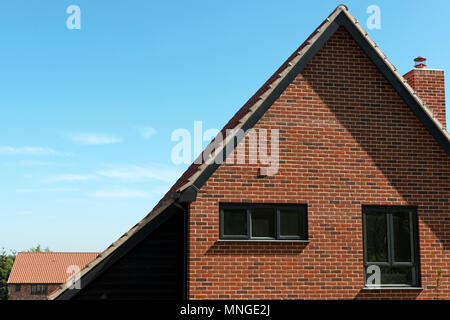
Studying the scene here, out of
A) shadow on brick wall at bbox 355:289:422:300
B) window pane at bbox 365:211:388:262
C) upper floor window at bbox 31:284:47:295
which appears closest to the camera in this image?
shadow on brick wall at bbox 355:289:422:300

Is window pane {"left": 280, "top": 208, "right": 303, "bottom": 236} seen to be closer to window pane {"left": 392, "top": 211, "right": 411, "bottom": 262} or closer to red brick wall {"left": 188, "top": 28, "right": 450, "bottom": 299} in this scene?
red brick wall {"left": 188, "top": 28, "right": 450, "bottom": 299}

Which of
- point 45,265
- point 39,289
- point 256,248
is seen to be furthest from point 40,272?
point 256,248

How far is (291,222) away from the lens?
12.9 m

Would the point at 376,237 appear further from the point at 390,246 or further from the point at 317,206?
the point at 317,206

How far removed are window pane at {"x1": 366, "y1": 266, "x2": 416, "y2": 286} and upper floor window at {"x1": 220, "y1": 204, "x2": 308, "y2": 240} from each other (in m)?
1.99

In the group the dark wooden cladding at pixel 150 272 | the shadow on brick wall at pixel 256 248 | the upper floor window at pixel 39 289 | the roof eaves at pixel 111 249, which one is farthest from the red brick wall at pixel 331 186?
the upper floor window at pixel 39 289

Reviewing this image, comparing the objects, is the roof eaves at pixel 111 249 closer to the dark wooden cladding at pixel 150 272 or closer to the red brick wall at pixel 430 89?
the dark wooden cladding at pixel 150 272

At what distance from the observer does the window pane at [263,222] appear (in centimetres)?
1263

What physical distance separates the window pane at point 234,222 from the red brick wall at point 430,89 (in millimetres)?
6191

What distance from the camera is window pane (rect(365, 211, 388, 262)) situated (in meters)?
13.1

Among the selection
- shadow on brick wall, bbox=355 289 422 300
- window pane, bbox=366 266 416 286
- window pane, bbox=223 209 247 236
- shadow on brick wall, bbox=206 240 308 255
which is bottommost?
shadow on brick wall, bbox=355 289 422 300

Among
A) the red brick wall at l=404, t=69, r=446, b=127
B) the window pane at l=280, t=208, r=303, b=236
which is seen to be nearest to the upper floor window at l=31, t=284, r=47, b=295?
the window pane at l=280, t=208, r=303, b=236
